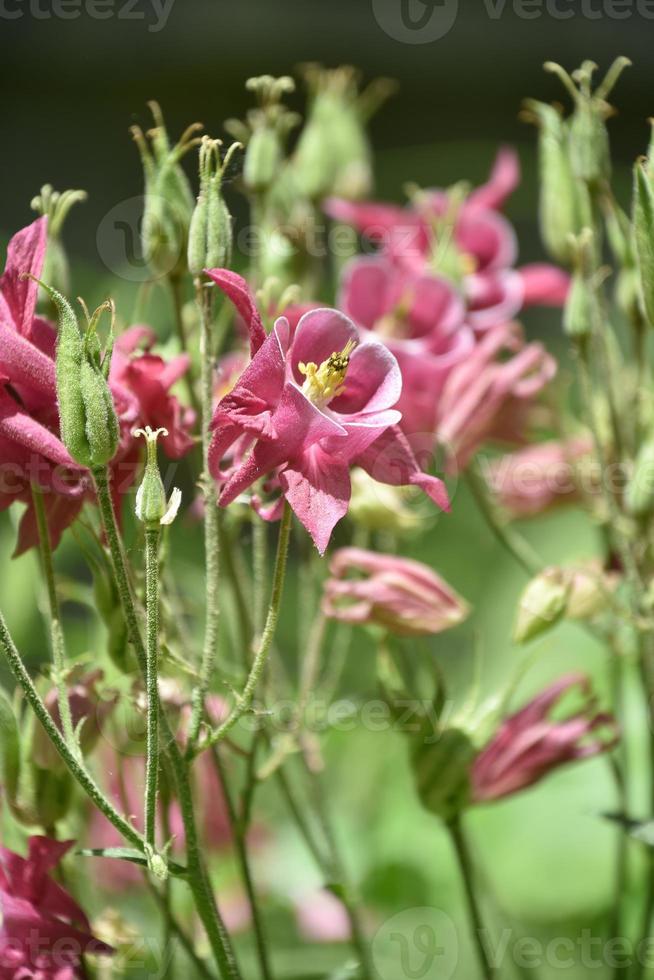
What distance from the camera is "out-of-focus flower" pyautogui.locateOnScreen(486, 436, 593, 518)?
0.52 metres

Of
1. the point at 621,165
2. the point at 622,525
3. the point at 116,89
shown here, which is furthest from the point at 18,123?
the point at 622,525

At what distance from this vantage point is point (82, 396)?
306mm

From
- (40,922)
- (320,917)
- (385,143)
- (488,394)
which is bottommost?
(320,917)

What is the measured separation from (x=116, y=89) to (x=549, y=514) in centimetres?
130

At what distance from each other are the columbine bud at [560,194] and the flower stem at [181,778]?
220 millimetres

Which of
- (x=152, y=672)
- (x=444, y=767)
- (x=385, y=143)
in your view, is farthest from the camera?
(x=385, y=143)

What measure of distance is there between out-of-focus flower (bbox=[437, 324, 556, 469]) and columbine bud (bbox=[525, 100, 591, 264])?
0.14ft

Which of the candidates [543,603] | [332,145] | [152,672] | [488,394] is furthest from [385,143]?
[152,672]

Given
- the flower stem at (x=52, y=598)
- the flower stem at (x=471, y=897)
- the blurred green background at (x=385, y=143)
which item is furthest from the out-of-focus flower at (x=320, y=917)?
the flower stem at (x=52, y=598)

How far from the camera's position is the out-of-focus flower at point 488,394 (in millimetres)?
490

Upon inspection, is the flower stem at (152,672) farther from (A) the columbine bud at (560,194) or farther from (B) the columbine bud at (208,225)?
(A) the columbine bud at (560,194)

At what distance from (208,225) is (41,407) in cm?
6

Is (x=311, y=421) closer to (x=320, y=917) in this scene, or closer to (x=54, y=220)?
(x=54, y=220)

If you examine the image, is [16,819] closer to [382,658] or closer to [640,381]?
[382,658]
